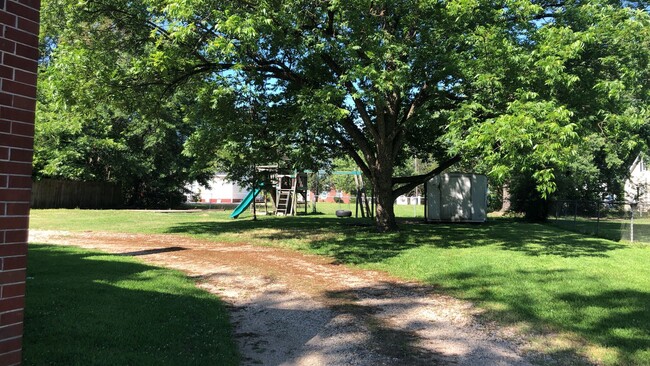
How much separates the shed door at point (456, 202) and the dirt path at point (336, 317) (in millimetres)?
13521

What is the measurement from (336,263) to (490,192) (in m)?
28.8

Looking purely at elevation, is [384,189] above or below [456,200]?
above

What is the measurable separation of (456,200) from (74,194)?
25.1 metres

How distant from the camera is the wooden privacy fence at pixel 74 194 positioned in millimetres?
29984

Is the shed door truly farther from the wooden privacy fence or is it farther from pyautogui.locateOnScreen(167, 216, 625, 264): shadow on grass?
the wooden privacy fence

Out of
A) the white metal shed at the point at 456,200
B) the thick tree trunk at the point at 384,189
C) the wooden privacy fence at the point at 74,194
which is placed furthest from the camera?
the wooden privacy fence at the point at 74,194

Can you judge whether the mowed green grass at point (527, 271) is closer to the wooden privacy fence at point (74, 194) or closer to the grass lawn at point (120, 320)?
the grass lawn at point (120, 320)

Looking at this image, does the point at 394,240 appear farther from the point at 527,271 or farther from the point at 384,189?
the point at 527,271

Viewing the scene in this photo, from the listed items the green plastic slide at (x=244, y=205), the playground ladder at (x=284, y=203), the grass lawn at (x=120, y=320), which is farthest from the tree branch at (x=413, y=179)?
the playground ladder at (x=284, y=203)

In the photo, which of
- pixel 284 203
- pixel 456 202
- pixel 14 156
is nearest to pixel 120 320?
pixel 14 156

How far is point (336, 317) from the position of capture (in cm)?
623

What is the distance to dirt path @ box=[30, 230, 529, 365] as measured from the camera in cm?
489

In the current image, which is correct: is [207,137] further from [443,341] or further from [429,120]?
[443,341]

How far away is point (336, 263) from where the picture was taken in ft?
35.1
